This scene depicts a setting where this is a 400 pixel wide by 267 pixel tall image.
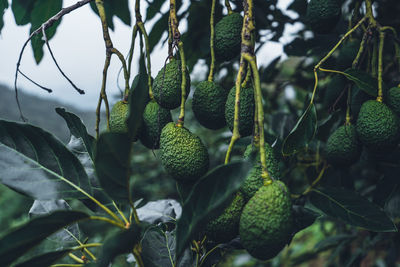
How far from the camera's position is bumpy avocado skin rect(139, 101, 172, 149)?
807 millimetres

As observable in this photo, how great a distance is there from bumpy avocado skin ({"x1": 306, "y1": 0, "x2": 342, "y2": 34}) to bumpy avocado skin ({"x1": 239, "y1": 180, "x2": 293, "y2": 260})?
602 mm

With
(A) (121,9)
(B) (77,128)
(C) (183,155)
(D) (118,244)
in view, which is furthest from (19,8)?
(D) (118,244)

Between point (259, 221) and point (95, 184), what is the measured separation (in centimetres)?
40

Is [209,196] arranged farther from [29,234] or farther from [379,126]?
[379,126]

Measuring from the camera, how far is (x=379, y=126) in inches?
33.5

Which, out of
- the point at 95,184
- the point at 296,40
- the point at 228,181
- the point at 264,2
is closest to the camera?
the point at 228,181

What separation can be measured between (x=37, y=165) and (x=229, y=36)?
517mm

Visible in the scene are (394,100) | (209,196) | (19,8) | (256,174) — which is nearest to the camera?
(209,196)

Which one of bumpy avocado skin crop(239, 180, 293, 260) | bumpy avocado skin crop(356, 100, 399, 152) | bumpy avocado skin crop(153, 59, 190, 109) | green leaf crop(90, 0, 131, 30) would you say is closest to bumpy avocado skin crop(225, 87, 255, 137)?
bumpy avocado skin crop(153, 59, 190, 109)

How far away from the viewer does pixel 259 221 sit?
1.87 ft

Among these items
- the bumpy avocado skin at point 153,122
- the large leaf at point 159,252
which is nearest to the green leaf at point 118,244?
the large leaf at point 159,252

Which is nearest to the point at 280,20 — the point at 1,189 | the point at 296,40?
the point at 296,40

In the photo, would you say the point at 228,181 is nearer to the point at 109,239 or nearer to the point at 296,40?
the point at 109,239

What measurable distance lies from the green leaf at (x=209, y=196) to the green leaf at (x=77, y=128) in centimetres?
36
